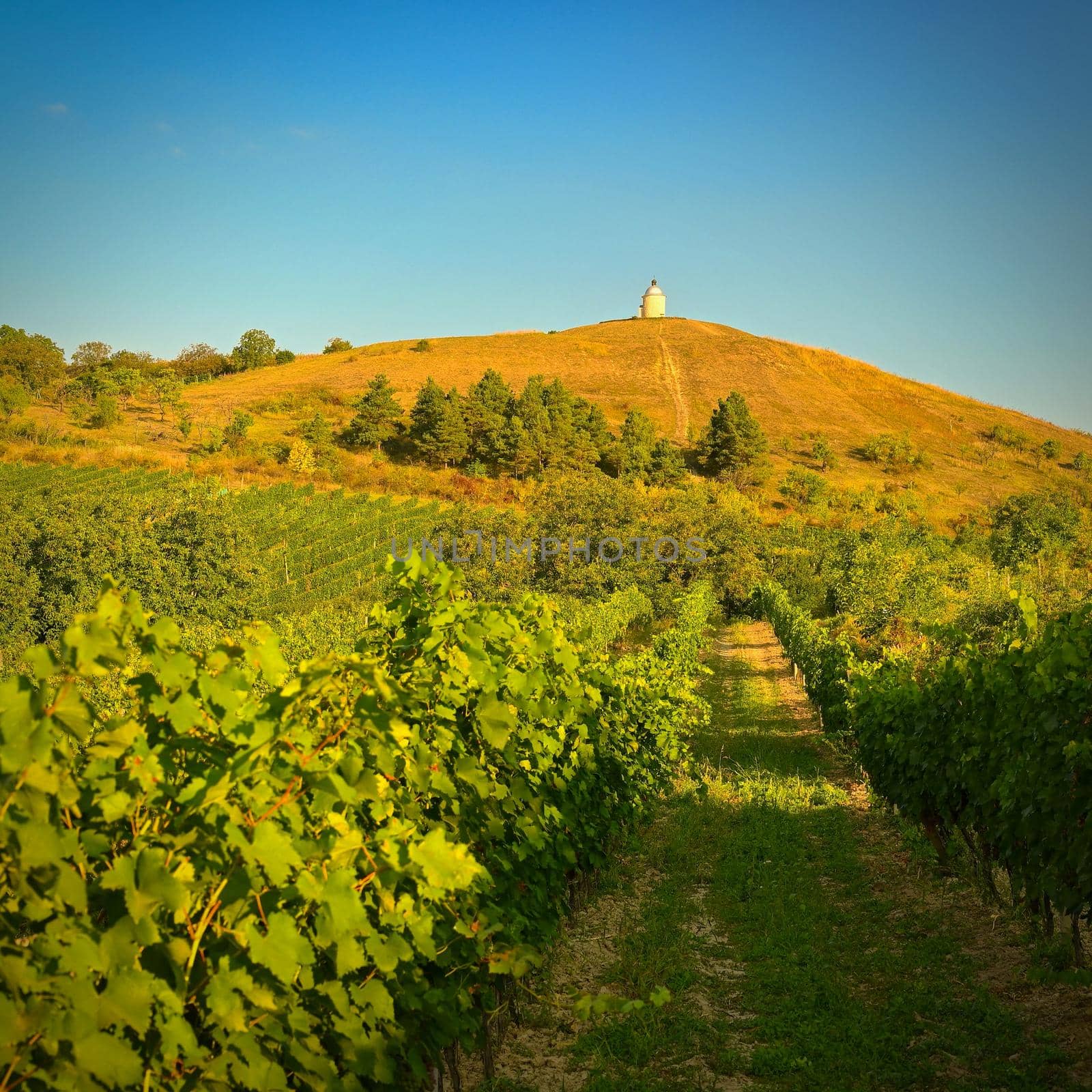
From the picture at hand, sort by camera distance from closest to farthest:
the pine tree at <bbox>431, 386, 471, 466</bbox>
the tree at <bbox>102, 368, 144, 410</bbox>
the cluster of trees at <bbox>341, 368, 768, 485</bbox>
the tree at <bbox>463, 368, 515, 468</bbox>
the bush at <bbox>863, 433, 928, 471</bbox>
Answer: the pine tree at <bbox>431, 386, 471, 466</bbox>
the cluster of trees at <bbox>341, 368, 768, 485</bbox>
the tree at <bbox>463, 368, 515, 468</bbox>
the tree at <bbox>102, 368, 144, 410</bbox>
the bush at <bbox>863, 433, 928, 471</bbox>

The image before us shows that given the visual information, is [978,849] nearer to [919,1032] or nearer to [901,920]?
[901,920]

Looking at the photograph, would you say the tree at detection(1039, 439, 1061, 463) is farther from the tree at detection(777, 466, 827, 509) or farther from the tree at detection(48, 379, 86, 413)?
the tree at detection(48, 379, 86, 413)

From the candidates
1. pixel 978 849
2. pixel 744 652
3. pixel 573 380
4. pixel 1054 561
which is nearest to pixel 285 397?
pixel 573 380

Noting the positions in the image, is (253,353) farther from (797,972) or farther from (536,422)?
(797,972)

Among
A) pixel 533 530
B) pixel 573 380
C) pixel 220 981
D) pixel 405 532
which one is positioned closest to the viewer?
pixel 220 981

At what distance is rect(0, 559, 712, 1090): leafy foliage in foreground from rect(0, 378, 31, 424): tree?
66.4 meters

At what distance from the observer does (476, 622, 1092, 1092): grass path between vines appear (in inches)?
173

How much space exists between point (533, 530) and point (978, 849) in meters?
34.6

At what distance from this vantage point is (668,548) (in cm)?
4328

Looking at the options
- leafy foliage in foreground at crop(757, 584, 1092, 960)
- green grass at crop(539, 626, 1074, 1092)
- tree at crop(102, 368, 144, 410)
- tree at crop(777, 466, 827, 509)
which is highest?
tree at crop(102, 368, 144, 410)

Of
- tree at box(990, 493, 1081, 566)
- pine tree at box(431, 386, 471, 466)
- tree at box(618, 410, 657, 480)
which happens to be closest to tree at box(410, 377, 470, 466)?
pine tree at box(431, 386, 471, 466)

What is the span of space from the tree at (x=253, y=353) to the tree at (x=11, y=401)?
137 ft

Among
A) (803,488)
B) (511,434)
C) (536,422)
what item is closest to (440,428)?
(511,434)

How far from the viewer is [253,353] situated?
336 feet
